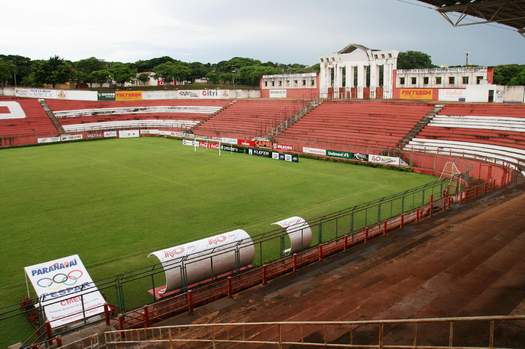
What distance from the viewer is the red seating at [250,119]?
6081cm

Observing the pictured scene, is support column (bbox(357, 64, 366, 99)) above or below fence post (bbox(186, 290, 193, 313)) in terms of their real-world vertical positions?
Result: above

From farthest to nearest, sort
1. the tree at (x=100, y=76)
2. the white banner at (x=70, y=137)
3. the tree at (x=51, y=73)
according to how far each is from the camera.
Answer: the tree at (x=100, y=76)
the tree at (x=51, y=73)
the white banner at (x=70, y=137)

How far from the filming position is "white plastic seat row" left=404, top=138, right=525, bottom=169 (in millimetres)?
34062

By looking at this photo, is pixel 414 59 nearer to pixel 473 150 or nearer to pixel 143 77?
pixel 143 77

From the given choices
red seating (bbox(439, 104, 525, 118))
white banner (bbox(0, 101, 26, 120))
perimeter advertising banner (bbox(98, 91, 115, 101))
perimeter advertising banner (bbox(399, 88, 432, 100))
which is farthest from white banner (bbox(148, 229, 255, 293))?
perimeter advertising banner (bbox(98, 91, 115, 101))

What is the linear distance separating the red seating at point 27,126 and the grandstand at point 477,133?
159 ft

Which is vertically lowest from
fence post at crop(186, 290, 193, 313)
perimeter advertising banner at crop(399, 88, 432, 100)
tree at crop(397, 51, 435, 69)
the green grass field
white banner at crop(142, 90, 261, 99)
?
the green grass field

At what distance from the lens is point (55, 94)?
74.0 m

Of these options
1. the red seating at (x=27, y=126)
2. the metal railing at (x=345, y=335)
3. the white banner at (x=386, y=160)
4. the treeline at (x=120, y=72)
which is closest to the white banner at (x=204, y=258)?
the metal railing at (x=345, y=335)

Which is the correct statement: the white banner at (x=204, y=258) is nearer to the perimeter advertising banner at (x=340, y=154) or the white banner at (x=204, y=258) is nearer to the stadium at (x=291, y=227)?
the stadium at (x=291, y=227)

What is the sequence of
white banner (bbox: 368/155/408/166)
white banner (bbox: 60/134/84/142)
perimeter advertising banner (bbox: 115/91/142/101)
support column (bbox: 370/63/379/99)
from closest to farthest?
white banner (bbox: 368/155/408/166) → white banner (bbox: 60/134/84/142) → support column (bbox: 370/63/379/99) → perimeter advertising banner (bbox: 115/91/142/101)

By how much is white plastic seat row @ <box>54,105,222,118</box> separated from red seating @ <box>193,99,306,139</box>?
198 inches

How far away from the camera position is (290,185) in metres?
32.3

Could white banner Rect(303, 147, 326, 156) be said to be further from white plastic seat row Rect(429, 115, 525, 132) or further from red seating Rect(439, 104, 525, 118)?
red seating Rect(439, 104, 525, 118)
